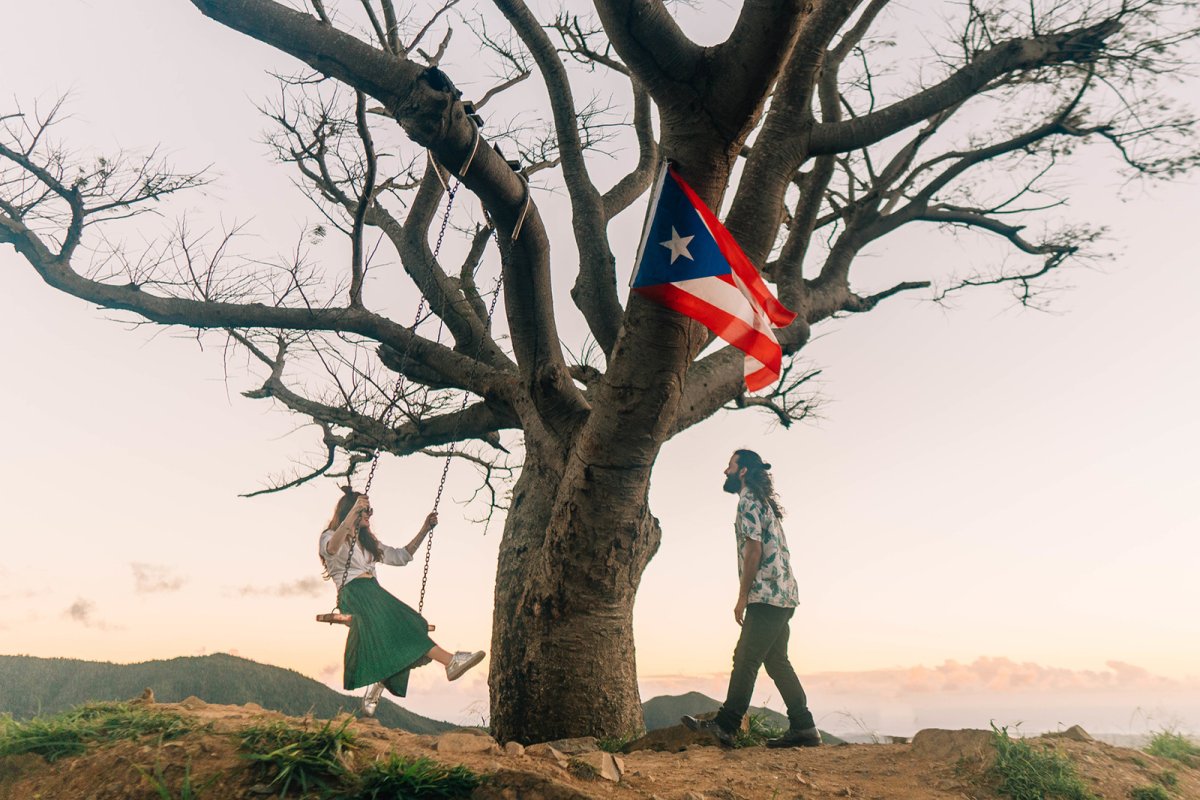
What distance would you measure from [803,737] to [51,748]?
14.4ft

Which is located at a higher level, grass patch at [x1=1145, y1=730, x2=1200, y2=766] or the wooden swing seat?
the wooden swing seat

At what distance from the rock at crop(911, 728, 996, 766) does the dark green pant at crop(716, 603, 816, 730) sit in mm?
911

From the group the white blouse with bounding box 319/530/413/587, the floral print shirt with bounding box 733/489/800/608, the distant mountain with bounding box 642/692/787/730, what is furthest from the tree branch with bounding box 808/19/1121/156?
the distant mountain with bounding box 642/692/787/730

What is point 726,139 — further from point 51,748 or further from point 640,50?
point 51,748

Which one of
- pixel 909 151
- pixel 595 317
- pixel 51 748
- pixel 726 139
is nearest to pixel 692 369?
pixel 595 317

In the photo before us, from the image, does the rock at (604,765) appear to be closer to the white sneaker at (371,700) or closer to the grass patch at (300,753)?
the grass patch at (300,753)

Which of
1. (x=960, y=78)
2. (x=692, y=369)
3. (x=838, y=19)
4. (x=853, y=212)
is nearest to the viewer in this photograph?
(x=838, y=19)

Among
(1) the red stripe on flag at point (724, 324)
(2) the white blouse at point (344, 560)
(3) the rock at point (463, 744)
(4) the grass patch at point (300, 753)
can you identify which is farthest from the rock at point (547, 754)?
(2) the white blouse at point (344, 560)

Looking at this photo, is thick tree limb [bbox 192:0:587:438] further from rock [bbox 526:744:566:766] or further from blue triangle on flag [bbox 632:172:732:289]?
rock [bbox 526:744:566:766]

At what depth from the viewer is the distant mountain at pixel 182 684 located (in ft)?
35.1

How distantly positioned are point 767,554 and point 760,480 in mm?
537

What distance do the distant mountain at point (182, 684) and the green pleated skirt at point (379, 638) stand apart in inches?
212

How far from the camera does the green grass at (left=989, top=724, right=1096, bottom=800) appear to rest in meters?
3.87

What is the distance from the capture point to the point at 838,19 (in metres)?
4.86
